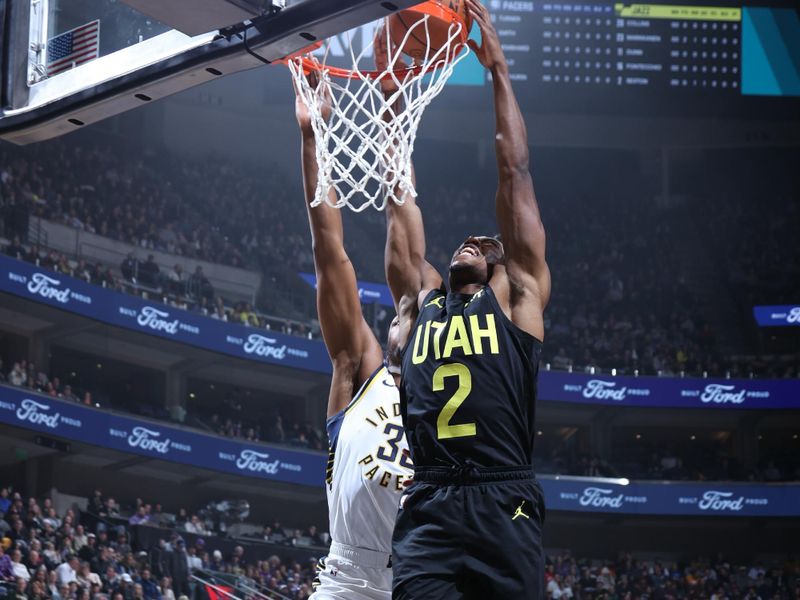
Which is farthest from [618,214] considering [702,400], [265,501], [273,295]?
[265,501]

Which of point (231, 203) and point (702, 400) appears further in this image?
point (231, 203)

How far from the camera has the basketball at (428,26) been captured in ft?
14.9

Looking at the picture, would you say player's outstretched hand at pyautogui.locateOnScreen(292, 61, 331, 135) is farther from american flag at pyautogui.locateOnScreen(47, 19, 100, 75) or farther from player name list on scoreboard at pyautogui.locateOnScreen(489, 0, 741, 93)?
player name list on scoreboard at pyautogui.locateOnScreen(489, 0, 741, 93)

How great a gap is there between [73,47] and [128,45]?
29 centimetres

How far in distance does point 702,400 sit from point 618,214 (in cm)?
628

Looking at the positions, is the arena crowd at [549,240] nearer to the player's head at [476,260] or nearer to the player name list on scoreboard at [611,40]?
the player name list on scoreboard at [611,40]

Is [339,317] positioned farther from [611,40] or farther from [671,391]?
[611,40]

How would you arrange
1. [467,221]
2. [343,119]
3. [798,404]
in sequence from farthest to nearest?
1. [467,221]
2. [798,404]
3. [343,119]

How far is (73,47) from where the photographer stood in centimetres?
411

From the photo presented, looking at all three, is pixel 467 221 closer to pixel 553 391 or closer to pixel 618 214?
pixel 618 214

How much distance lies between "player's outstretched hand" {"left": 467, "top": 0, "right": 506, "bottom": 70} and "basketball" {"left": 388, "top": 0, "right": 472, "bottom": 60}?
0.08 m

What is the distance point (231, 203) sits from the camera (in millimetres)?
24484

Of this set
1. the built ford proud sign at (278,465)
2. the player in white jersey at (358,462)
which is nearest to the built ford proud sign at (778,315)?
the built ford proud sign at (278,465)

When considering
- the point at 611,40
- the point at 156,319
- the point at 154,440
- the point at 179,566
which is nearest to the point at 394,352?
the point at 179,566
